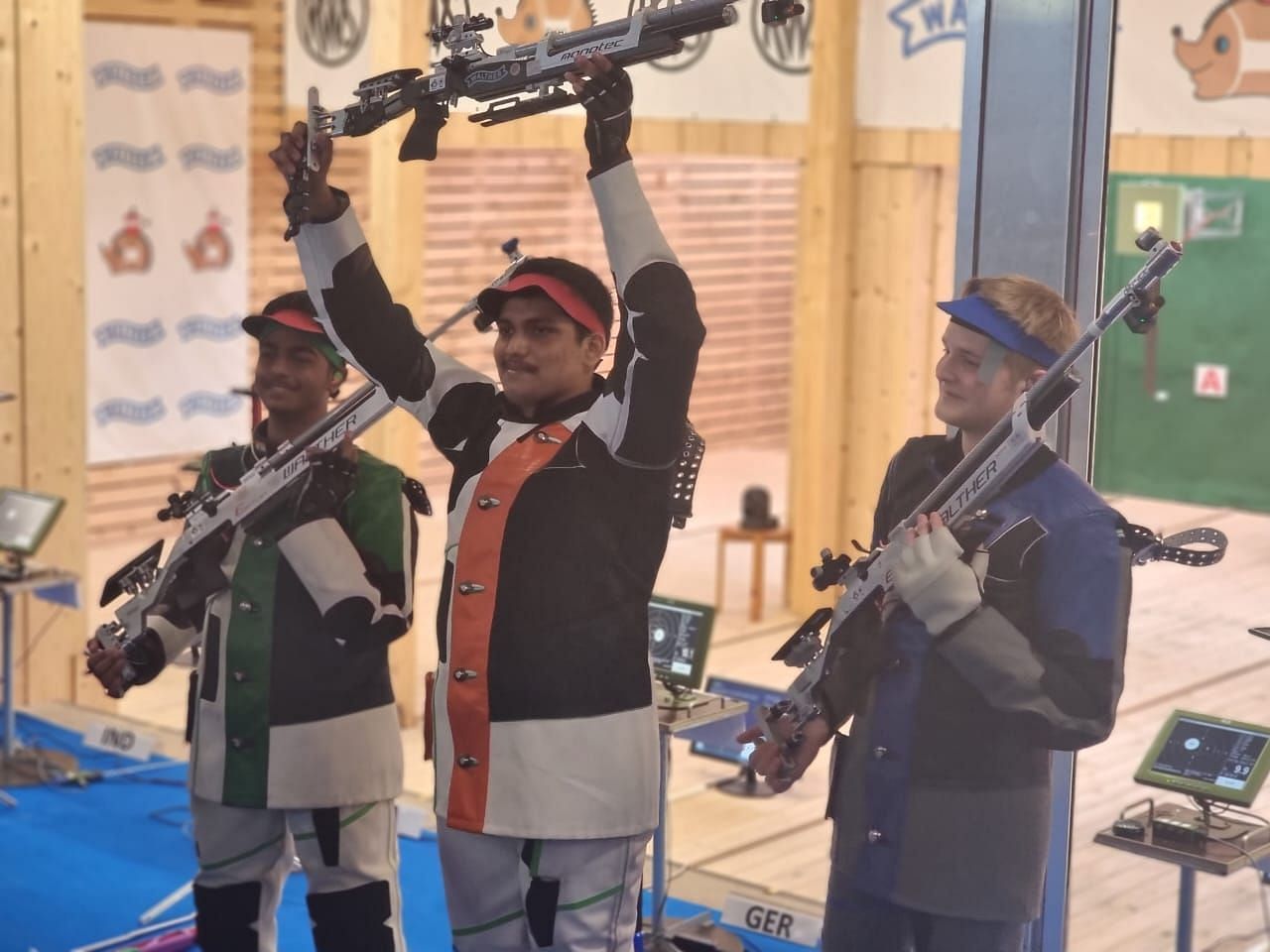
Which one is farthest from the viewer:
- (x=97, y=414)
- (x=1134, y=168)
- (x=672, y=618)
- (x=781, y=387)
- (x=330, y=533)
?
(x=781, y=387)

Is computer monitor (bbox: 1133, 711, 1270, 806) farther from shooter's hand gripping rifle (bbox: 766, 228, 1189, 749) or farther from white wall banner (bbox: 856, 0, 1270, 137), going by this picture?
white wall banner (bbox: 856, 0, 1270, 137)

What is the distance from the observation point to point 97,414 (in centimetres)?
871

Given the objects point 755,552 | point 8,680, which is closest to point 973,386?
point 8,680

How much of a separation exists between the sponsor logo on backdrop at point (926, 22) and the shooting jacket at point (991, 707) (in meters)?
4.68

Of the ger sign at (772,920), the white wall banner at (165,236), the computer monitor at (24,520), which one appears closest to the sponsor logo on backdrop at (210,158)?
the white wall banner at (165,236)

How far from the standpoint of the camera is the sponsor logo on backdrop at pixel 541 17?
2768mm

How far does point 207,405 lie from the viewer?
29.8 ft

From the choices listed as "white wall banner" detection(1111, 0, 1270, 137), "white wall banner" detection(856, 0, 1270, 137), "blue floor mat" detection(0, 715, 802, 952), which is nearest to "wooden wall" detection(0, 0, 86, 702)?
"blue floor mat" detection(0, 715, 802, 952)

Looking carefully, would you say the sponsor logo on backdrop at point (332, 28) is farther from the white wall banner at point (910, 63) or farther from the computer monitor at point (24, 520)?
the computer monitor at point (24, 520)

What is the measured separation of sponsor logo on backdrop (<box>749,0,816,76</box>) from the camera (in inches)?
294

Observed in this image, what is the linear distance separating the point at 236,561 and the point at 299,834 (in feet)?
1.69

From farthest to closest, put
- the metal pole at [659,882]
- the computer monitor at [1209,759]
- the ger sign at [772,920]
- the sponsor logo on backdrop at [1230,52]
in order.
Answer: the sponsor logo on backdrop at [1230,52], the ger sign at [772,920], the metal pole at [659,882], the computer monitor at [1209,759]

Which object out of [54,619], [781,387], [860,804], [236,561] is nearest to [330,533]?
[236,561]

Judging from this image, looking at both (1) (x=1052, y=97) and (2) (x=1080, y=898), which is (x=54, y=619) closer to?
(2) (x=1080, y=898)
